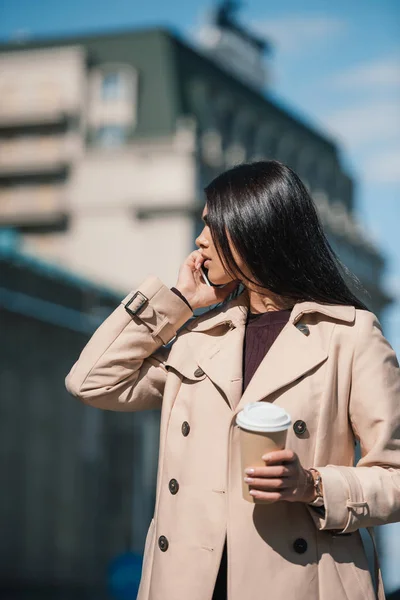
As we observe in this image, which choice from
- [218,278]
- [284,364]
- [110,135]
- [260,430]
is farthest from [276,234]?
[110,135]

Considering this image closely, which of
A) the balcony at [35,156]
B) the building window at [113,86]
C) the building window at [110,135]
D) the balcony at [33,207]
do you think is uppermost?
the building window at [113,86]

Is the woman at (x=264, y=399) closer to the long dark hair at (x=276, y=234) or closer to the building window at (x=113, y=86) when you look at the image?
the long dark hair at (x=276, y=234)

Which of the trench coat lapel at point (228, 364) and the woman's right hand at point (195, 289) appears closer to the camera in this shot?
the trench coat lapel at point (228, 364)

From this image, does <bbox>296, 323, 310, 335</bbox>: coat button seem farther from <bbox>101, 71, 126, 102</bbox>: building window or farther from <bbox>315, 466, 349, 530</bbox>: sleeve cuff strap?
<bbox>101, 71, 126, 102</bbox>: building window

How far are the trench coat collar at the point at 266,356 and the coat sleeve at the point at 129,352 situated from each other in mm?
160

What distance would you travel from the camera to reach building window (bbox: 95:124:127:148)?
34.4 m

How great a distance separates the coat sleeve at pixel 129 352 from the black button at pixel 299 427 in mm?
582

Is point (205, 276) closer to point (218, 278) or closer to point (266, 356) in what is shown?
point (218, 278)

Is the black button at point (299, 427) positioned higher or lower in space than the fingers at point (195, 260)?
lower

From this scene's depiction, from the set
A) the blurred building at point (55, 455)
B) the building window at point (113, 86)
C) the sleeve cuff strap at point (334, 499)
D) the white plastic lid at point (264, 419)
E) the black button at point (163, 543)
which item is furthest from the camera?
the building window at point (113, 86)

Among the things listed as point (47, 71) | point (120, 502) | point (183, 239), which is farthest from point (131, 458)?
point (47, 71)

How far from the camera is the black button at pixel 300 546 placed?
219 centimetres

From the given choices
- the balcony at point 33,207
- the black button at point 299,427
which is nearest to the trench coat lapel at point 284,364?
the black button at point 299,427

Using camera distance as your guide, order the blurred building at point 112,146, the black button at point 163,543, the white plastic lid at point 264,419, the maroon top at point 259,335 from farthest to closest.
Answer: the blurred building at point 112,146 < the maroon top at point 259,335 < the black button at point 163,543 < the white plastic lid at point 264,419
